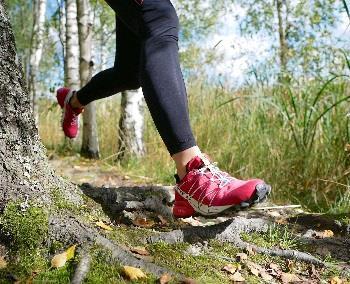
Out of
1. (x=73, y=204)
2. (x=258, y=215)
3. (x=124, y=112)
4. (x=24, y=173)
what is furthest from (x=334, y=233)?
(x=124, y=112)

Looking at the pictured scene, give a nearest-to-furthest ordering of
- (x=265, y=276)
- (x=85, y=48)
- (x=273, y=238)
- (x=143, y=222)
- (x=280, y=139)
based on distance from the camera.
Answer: (x=265, y=276)
(x=273, y=238)
(x=143, y=222)
(x=280, y=139)
(x=85, y=48)

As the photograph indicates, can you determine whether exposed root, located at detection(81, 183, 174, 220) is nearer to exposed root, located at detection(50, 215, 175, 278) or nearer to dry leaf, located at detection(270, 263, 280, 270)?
exposed root, located at detection(50, 215, 175, 278)

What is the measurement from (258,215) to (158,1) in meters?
1.19

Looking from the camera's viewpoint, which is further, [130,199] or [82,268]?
[130,199]

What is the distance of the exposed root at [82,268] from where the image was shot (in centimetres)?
124

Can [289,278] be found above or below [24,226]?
below

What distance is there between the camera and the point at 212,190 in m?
1.62

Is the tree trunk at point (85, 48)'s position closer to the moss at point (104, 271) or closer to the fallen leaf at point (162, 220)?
the fallen leaf at point (162, 220)

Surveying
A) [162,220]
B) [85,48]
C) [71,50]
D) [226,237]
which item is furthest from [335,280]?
[71,50]

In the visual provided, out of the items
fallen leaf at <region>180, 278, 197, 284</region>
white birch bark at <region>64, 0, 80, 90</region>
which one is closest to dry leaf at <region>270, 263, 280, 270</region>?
fallen leaf at <region>180, 278, 197, 284</region>

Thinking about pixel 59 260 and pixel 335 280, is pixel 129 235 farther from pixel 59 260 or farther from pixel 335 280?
pixel 335 280

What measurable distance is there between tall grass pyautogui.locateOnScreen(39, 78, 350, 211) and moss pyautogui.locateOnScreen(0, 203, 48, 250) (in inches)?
76.2

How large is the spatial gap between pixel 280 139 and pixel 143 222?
85.6 inches

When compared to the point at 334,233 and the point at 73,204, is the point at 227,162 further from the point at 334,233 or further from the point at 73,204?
the point at 73,204
